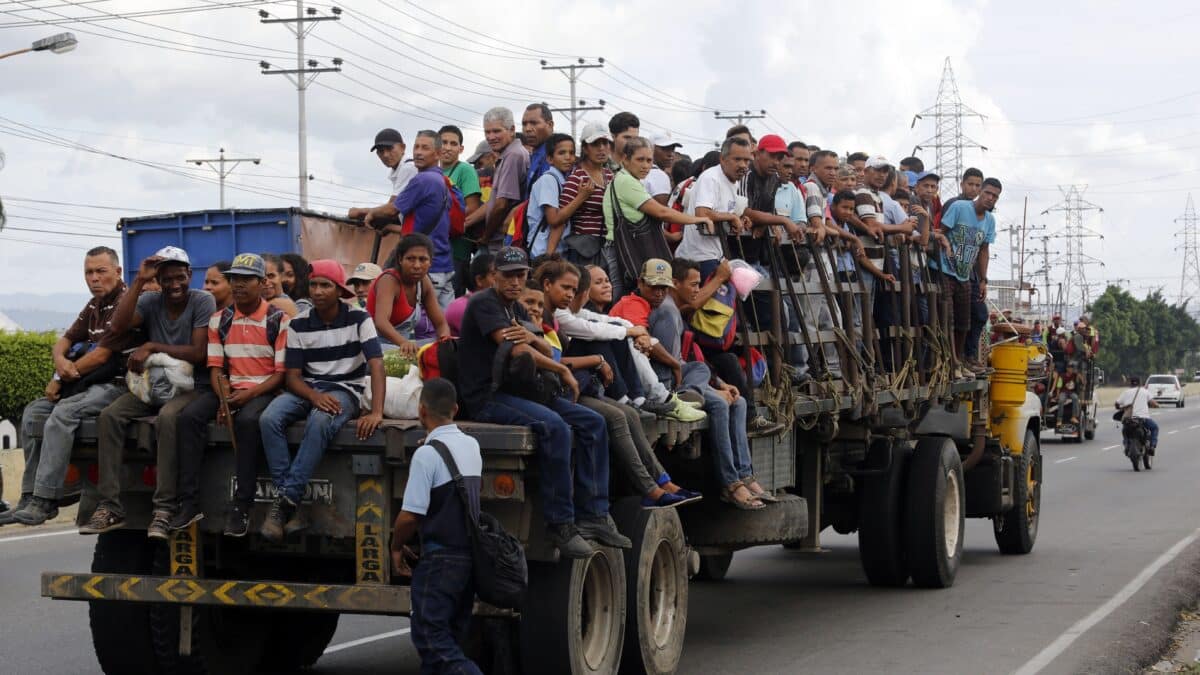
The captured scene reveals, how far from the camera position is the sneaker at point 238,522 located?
750cm

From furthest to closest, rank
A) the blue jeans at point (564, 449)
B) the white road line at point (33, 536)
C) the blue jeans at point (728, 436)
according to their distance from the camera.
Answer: the white road line at point (33, 536) < the blue jeans at point (728, 436) < the blue jeans at point (564, 449)

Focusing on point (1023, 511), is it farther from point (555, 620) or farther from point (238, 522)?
point (238, 522)

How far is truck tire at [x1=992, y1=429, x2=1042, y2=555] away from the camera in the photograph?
1541cm

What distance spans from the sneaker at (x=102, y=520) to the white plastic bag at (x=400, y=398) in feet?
4.28

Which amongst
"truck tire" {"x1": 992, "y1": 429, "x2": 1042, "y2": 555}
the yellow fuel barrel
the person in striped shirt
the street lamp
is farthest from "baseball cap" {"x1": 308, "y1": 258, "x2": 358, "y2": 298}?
the street lamp

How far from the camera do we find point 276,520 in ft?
24.1

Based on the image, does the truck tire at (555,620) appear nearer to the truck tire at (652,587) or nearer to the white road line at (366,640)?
the truck tire at (652,587)

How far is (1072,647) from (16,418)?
2513cm

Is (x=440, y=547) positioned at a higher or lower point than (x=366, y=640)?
higher

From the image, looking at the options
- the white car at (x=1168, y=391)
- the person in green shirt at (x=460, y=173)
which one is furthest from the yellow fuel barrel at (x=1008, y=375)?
the white car at (x=1168, y=391)

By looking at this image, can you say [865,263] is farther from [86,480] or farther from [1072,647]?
[86,480]

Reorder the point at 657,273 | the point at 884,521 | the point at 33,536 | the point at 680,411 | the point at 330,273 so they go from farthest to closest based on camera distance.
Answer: the point at 33,536 → the point at 884,521 → the point at 657,273 → the point at 680,411 → the point at 330,273

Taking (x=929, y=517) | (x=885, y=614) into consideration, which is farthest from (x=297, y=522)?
(x=929, y=517)

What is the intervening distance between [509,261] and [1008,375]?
30.1 feet
